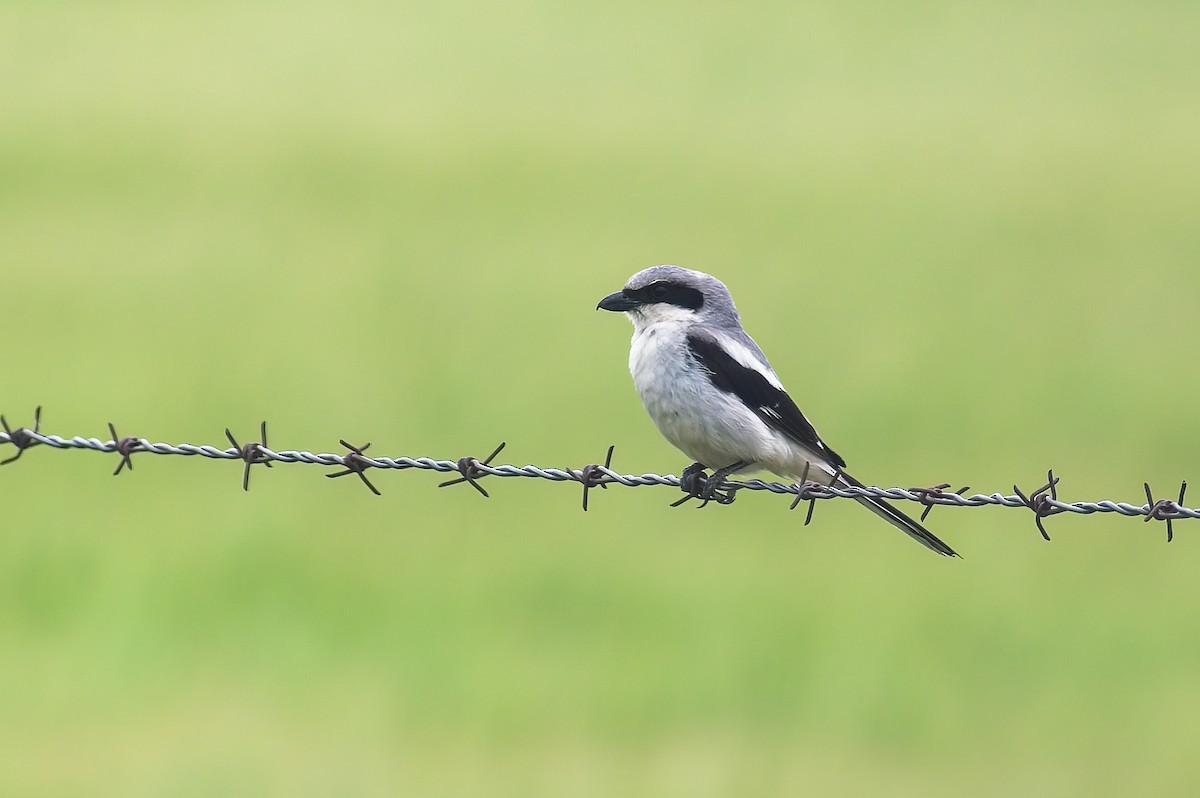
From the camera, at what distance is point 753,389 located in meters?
5.61

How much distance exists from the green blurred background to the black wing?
2379 mm

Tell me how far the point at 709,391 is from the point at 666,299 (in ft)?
1.94

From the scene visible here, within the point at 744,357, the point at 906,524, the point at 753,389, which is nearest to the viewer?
the point at 906,524

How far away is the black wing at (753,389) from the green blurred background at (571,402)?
7.81ft

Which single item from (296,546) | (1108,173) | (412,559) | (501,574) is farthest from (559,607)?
(1108,173)

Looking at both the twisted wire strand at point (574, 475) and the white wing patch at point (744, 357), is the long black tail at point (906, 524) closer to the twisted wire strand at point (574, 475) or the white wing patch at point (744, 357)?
the twisted wire strand at point (574, 475)

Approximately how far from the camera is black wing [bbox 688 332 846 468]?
5.57m

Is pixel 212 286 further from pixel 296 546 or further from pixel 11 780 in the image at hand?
pixel 11 780

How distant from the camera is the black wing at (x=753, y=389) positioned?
5.57m

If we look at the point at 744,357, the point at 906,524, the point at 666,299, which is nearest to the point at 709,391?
the point at 744,357

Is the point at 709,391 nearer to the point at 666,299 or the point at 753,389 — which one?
the point at 753,389

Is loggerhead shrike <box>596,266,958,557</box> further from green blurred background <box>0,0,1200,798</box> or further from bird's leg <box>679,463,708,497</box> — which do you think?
green blurred background <box>0,0,1200,798</box>

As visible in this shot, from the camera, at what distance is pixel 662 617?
881cm

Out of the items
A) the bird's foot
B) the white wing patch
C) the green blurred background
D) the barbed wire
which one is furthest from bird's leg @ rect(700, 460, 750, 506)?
the green blurred background
